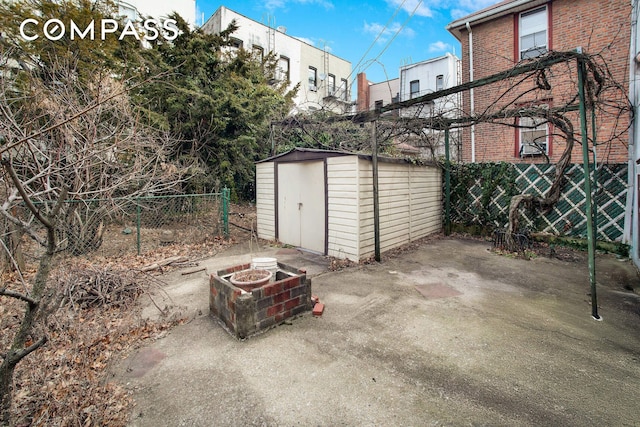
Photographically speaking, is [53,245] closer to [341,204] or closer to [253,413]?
[253,413]

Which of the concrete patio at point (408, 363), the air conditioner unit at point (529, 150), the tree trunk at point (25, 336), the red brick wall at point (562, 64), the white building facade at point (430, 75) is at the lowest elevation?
the concrete patio at point (408, 363)

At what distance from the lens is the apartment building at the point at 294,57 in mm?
14789

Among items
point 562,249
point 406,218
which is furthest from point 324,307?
point 562,249

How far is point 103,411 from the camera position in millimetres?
1895

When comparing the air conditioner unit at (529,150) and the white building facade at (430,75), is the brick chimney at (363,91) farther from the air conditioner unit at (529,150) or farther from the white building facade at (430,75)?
the air conditioner unit at (529,150)

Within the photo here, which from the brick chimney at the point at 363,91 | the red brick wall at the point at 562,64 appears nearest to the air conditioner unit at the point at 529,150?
the red brick wall at the point at 562,64

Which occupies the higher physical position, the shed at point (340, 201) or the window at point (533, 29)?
the window at point (533, 29)

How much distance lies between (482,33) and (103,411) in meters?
12.6

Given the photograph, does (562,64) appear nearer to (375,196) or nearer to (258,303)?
(375,196)

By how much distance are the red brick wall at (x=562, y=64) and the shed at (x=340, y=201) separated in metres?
2.87

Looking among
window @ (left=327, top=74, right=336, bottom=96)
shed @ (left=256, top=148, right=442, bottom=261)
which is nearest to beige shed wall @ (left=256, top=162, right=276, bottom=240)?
shed @ (left=256, top=148, right=442, bottom=261)

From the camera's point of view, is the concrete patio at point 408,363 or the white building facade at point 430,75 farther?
the white building facade at point 430,75

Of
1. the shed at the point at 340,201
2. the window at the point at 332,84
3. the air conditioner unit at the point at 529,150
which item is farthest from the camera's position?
the window at the point at 332,84

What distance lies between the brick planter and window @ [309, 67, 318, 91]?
59.1ft
